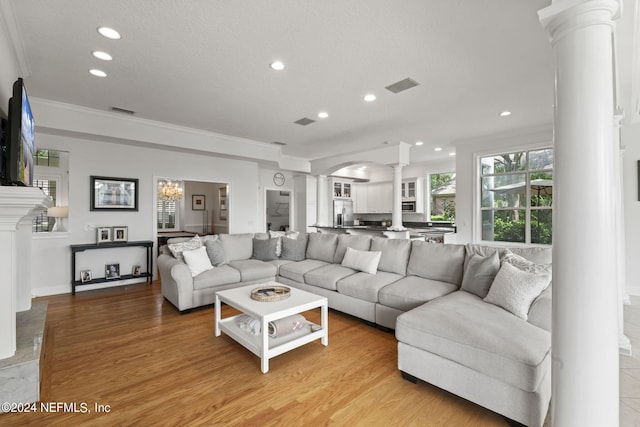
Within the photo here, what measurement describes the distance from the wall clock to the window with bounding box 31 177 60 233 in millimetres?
4317

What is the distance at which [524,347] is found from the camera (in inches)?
67.2

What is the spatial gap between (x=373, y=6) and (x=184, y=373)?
3033 mm

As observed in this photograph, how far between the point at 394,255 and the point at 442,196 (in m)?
5.70

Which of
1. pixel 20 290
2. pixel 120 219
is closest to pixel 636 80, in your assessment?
pixel 20 290

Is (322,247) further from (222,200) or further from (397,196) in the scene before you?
(222,200)

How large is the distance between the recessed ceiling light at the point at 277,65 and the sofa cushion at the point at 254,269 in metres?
2.56

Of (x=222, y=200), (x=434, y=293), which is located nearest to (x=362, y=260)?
(x=434, y=293)

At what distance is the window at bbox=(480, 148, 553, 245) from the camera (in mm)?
5180

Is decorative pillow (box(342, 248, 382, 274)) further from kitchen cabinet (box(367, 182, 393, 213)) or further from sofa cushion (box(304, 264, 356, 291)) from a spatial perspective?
kitchen cabinet (box(367, 182, 393, 213))

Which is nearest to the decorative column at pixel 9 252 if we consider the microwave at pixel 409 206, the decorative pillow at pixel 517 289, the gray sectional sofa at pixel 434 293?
the gray sectional sofa at pixel 434 293

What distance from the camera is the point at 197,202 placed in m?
9.10

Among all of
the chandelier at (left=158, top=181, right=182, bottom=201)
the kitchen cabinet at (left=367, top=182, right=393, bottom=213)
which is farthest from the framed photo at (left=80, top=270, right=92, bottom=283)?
the kitchen cabinet at (left=367, top=182, right=393, bottom=213)

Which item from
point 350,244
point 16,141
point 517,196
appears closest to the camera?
point 16,141

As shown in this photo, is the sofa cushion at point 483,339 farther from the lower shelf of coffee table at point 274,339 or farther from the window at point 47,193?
the window at point 47,193
